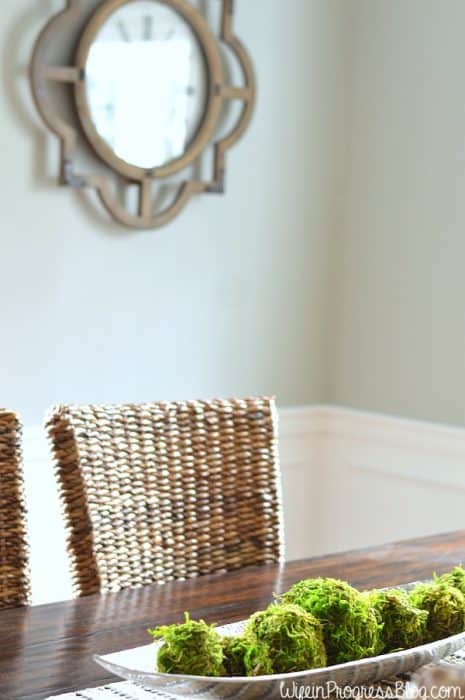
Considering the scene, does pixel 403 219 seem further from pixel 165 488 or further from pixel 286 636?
pixel 286 636

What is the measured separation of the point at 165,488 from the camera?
2035 mm

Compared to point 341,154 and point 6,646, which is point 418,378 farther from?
point 6,646

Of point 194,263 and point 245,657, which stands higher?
point 194,263

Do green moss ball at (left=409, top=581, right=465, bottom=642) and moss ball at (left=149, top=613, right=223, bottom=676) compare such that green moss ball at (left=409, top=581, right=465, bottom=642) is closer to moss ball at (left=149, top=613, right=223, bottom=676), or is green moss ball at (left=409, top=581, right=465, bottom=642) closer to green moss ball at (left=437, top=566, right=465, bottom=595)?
green moss ball at (left=437, top=566, right=465, bottom=595)

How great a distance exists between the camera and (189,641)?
1232mm

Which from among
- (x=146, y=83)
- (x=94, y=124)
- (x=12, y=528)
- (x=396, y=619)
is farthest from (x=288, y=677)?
(x=146, y=83)

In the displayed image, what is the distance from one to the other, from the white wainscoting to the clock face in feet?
2.93

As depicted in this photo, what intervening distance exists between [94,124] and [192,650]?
2.05 meters

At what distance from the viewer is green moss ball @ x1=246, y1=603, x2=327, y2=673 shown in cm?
124

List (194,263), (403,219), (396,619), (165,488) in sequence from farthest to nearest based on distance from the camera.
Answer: (403,219)
(194,263)
(165,488)
(396,619)

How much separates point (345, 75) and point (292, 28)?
25 centimetres

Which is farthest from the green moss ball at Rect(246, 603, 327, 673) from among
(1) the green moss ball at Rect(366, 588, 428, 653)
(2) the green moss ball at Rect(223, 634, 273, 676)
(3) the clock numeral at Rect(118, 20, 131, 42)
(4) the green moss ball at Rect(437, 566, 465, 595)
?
(3) the clock numeral at Rect(118, 20, 131, 42)

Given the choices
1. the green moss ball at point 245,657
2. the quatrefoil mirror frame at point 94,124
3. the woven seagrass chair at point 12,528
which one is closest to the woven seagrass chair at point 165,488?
the woven seagrass chair at point 12,528

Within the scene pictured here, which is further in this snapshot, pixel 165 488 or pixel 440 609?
pixel 165 488
